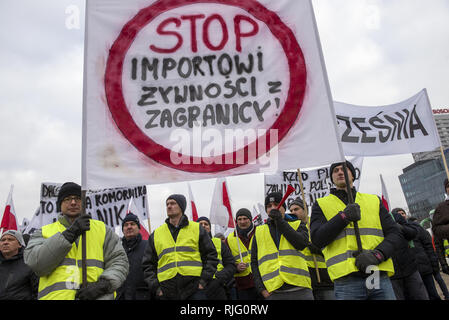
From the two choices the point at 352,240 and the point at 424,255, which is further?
the point at 424,255

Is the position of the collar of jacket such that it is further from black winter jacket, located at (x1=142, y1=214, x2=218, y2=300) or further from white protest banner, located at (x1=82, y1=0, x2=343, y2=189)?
black winter jacket, located at (x1=142, y1=214, x2=218, y2=300)

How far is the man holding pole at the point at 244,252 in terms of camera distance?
6223mm

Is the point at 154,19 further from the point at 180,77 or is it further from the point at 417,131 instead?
the point at 417,131

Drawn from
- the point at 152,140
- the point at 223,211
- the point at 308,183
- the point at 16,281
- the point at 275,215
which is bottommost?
the point at 16,281

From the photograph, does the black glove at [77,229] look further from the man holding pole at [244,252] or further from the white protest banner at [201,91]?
the man holding pole at [244,252]

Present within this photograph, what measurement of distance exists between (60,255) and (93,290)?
39 cm

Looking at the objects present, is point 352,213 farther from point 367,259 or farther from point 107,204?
point 107,204

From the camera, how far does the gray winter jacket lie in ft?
9.71

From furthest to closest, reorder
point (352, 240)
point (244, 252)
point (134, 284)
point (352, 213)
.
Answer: point (244, 252) < point (134, 284) < point (352, 240) < point (352, 213)

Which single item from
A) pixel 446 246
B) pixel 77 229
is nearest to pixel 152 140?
pixel 77 229

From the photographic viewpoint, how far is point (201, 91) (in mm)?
3387

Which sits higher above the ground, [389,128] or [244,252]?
[389,128]

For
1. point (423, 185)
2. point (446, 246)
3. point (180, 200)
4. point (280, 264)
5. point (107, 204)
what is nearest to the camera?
point (280, 264)

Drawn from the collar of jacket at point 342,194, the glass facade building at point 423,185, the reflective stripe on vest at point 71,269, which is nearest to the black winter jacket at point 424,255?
the collar of jacket at point 342,194
